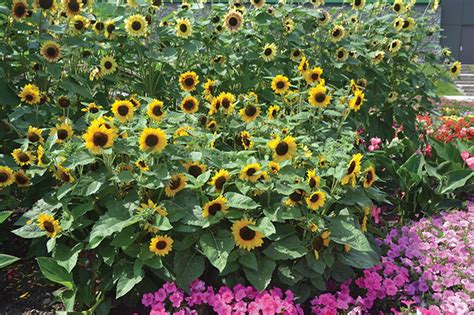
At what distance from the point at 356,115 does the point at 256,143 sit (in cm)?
149

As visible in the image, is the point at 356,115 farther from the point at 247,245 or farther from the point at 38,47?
the point at 38,47

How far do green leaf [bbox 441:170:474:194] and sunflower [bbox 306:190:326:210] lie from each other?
1.60m

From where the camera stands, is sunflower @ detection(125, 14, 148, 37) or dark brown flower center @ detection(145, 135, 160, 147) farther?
sunflower @ detection(125, 14, 148, 37)

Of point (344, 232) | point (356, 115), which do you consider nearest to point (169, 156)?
point (344, 232)

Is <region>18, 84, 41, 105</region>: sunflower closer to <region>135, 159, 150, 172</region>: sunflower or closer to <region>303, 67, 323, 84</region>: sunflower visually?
<region>135, 159, 150, 172</region>: sunflower

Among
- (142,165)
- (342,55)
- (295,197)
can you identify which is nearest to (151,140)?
(142,165)

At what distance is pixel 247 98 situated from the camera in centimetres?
319

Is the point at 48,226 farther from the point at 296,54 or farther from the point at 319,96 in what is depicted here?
the point at 296,54

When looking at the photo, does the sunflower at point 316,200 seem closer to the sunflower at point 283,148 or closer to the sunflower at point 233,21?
the sunflower at point 283,148

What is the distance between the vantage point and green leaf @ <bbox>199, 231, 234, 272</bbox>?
238 cm

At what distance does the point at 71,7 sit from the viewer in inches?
125

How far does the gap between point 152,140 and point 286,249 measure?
2.76ft

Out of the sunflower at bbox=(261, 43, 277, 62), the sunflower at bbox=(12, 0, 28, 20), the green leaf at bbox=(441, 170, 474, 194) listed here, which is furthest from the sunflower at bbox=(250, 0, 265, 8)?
the green leaf at bbox=(441, 170, 474, 194)

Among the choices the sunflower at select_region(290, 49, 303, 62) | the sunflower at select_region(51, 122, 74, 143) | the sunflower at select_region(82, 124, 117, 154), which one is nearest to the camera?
the sunflower at select_region(82, 124, 117, 154)
